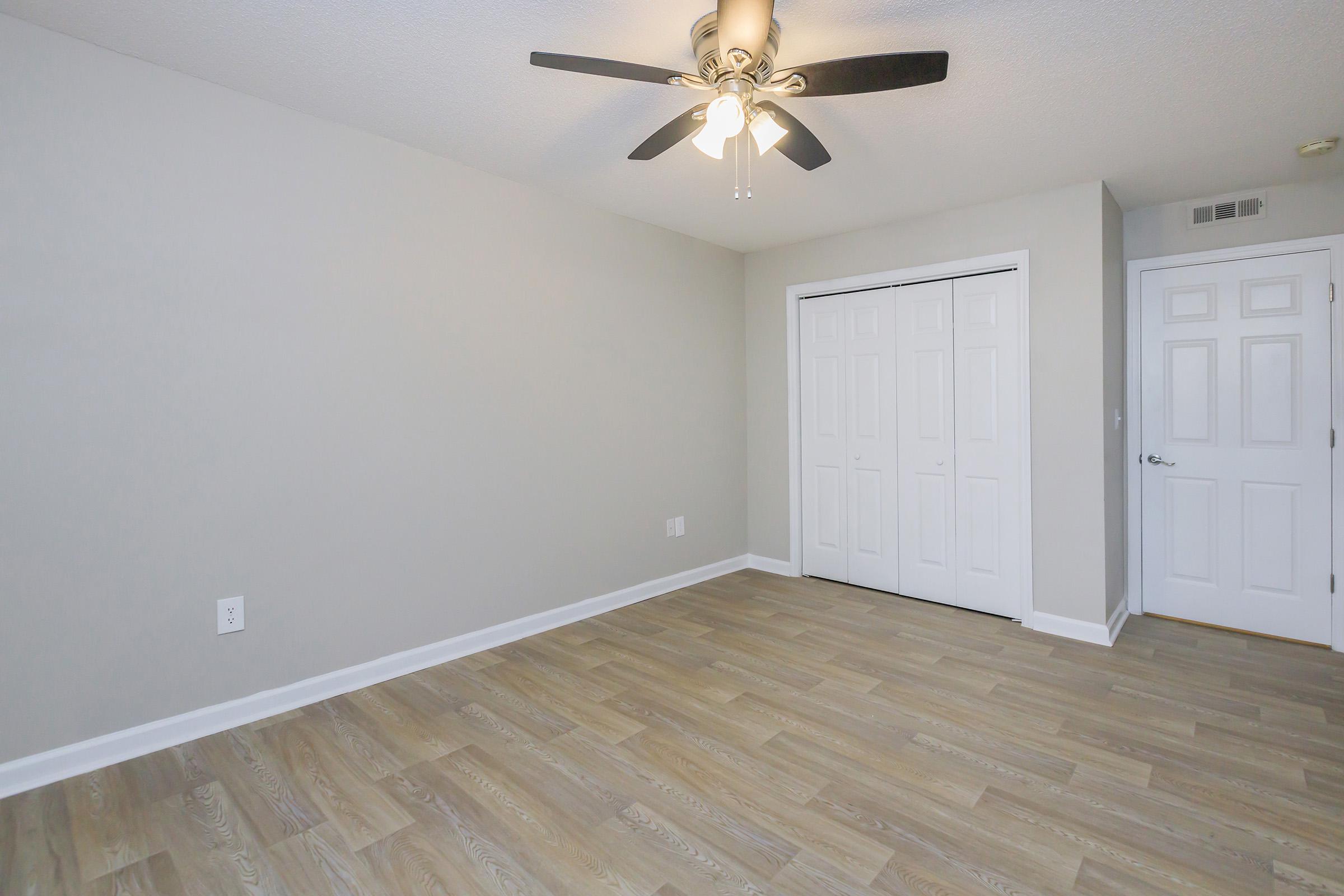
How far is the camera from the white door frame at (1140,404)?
10.9ft

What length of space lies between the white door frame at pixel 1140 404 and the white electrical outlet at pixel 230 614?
4.65 metres

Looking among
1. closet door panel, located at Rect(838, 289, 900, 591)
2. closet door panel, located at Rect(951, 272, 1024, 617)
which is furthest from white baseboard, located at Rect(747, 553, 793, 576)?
closet door panel, located at Rect(951, 272, 1024, 617)

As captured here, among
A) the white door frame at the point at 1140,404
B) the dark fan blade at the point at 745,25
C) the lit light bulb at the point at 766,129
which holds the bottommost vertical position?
the white door frame at the point at 1140,404

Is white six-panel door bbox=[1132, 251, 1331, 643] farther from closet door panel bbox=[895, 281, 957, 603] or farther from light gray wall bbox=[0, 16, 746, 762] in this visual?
light gray wall bbox=[0, 16, 746, 762]

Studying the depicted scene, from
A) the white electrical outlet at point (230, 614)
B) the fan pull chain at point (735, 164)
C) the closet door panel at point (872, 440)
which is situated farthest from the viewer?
the closet door panel at point (872, 440)

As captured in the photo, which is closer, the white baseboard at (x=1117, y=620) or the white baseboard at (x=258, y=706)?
the white baseboard at (x=258, y=706)

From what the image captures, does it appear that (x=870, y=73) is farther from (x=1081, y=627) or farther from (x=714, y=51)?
(x=1081, y=627)

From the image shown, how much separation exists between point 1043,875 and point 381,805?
1.94 meters

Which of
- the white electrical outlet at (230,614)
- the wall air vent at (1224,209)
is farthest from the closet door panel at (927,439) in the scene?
the white electrical outlet at (230,614)

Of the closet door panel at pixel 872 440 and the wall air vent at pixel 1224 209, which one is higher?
the wall air vent at pixel 1224 209

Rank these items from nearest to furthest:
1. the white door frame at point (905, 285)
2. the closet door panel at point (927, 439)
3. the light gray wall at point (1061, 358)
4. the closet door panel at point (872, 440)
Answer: the light gray wall at point (1061, 358)
the white door frame at point (905, 285)
the closet door panel at point (927, 439)
the closet door panel at point (872, 440)

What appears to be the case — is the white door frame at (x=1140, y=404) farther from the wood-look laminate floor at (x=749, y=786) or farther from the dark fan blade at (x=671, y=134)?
the dark fan blade at (x=671, y=134)

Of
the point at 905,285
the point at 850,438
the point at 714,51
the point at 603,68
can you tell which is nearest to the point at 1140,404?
the point at 905,285

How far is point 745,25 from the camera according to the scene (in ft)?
5.67
